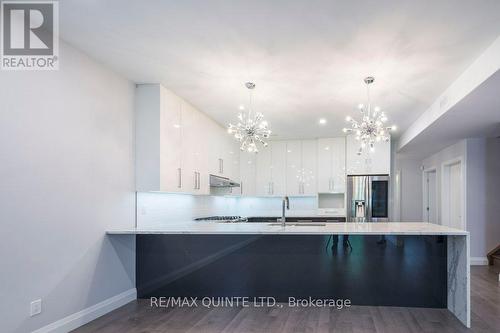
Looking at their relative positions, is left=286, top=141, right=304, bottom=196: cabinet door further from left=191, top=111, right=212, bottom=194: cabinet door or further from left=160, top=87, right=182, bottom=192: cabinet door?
left=160, top=87, right=182, bottom=192: cabinet door

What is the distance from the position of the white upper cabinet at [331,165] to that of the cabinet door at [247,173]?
4.40 feet

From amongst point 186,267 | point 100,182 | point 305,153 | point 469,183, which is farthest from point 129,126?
point 469,183

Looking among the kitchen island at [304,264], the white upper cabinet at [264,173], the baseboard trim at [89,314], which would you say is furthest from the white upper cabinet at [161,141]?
the white upper cabinet at [264,173]

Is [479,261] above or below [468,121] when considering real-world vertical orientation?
below

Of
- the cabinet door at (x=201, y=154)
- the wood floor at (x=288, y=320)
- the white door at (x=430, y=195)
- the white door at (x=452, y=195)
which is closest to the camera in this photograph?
the wood floor at (x=288, y=320)

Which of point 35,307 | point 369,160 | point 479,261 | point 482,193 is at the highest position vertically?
point 369,160

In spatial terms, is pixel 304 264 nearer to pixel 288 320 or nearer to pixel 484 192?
pixel 288 320

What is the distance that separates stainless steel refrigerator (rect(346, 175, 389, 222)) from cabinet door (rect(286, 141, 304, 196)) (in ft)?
3.32

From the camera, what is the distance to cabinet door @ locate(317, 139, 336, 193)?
7488 millimetres

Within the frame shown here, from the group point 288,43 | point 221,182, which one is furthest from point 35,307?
point 221,182

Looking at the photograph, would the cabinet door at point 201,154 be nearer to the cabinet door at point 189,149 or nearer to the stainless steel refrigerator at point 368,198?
the cabinet door at point 189,149

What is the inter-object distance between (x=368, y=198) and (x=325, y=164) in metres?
1.06

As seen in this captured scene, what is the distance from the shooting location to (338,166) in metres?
7.44

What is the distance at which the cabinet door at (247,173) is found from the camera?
750cm
